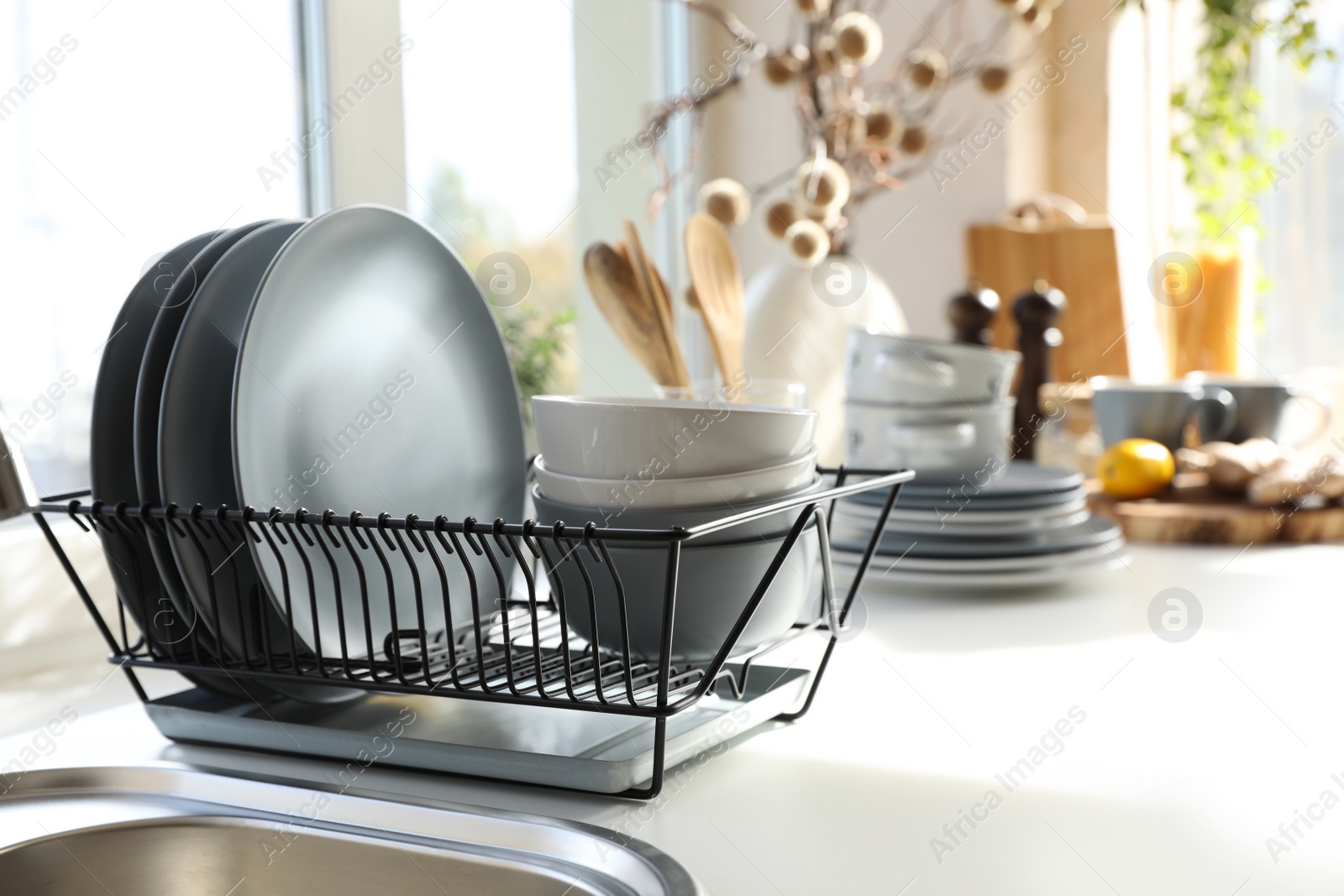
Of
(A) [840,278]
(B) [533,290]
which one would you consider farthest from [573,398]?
(B) [533,290]

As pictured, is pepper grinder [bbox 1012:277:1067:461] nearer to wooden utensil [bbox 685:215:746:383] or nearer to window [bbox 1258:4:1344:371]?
wooden utensil [bbox 685:215:746:383]

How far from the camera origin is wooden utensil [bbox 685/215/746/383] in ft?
3.21

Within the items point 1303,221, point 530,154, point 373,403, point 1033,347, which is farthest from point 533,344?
point 1303,221

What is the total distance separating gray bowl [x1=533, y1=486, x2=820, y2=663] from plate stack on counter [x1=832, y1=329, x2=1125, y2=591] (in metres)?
0.39

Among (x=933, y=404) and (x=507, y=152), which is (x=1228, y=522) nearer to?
(x=933, y=404)

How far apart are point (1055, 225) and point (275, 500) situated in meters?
1.51

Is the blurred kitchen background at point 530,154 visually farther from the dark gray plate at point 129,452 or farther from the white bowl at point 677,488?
the white bowl at point 677,488

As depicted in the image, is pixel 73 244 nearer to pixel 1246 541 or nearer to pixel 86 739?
pixel 86 739

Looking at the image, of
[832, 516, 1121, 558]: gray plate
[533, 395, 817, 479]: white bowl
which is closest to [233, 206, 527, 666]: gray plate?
[533, 395, 817, 479]: white bowl

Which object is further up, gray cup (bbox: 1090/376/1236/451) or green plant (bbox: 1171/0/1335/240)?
green plant (bbox: 1171/0/1335/240)

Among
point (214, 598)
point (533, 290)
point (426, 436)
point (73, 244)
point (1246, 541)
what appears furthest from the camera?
point (533, 290)

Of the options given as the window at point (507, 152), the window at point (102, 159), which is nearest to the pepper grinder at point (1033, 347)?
the window at point (507, 152)

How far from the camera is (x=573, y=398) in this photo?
64 cm

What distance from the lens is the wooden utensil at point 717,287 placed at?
977 mm
